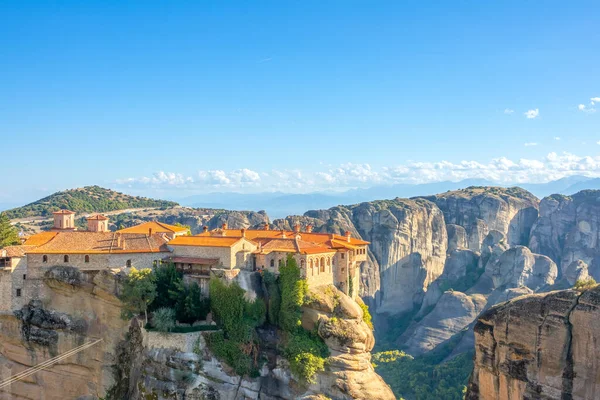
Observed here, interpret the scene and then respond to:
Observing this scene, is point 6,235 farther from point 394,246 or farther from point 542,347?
point 394,246

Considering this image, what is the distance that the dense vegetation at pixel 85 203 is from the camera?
98.6 m

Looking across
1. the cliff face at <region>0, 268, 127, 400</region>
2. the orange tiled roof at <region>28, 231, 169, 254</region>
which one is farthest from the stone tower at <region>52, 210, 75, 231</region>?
the cliff face at <region>0, 268, 127, 400</region>

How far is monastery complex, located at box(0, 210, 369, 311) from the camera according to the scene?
38.7 meters

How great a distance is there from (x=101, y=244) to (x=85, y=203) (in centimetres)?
6771

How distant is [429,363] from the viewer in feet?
225

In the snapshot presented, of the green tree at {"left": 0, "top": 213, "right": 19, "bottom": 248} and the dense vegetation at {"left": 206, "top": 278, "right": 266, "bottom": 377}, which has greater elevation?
the green tree at {"left": 0, "top": 213, "right": 19, "bottom": 248}

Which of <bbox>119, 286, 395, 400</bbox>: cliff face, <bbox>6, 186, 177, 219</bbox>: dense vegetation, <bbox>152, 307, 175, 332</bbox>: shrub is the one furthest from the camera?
<bbox>6, 186, 177, 219</bbox>: dense vegetation

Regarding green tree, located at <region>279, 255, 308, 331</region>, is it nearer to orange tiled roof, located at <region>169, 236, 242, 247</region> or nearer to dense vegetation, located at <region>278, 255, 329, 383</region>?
dense vegetation, located at <region>278, 255, 329, 383</region>

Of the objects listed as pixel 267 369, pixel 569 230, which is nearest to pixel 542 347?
pixel 267 369

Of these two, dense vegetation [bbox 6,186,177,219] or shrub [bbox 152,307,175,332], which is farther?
dense vegetation [bbox 6,186,177,219]

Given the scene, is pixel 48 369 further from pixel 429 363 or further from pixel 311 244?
pixel 429 363

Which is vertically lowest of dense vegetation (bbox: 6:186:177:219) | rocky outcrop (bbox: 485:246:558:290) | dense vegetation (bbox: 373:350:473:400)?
dense vegetation (bbox: 373:350:473:400)

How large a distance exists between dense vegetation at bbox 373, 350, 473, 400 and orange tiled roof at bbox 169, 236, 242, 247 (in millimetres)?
22270

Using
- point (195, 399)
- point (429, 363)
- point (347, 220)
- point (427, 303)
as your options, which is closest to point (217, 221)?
point (347, 220)
